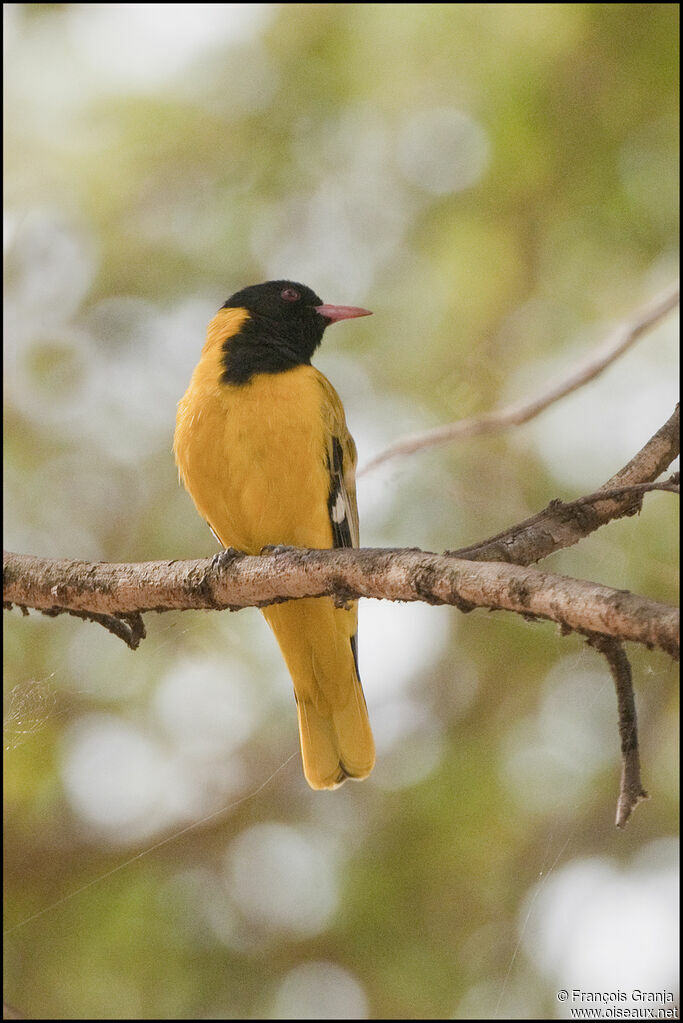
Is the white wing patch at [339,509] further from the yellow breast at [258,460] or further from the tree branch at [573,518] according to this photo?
the tree branch at [573,518]

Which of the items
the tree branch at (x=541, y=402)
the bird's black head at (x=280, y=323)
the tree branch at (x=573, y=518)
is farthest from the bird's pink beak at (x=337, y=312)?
the tree branch at (x=573, y=518)

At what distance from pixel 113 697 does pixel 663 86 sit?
358 centimetres

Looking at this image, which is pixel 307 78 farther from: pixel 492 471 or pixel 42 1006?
pixel 42 1006

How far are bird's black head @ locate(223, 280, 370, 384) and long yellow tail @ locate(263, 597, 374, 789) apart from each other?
3.02 ft

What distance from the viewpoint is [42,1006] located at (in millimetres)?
3986

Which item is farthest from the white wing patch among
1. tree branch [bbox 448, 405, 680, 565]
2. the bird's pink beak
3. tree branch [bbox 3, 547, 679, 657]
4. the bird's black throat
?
tree branch [bbox 448, 405, 680, 565]

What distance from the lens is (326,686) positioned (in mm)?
3717

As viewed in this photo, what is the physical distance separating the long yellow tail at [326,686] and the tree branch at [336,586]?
2.09 ft

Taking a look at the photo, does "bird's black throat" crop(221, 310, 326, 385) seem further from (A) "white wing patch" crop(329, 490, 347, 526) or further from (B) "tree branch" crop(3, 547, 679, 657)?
(B) "tree branch" crop(3, 547, 679, 657)

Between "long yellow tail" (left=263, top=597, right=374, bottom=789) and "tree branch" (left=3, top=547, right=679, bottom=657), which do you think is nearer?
"tree branch" (left=3, top=547, right=679, bottom=657)

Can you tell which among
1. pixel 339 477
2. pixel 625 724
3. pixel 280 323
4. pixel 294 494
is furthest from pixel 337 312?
pixel 625 724

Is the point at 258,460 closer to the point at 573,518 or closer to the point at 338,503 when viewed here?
the point at 338,503

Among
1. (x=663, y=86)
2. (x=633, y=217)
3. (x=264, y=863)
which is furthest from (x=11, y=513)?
(x=663, y=86)

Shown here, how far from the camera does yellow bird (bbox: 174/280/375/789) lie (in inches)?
142
